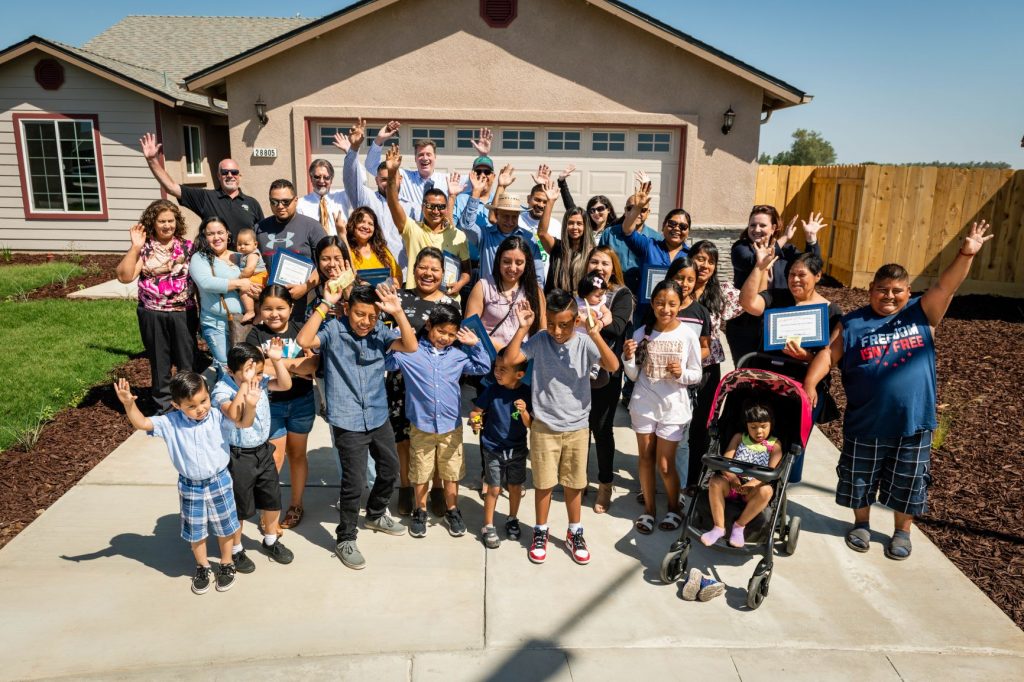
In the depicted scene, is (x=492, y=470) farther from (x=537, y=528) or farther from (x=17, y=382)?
(x=17, y=382)

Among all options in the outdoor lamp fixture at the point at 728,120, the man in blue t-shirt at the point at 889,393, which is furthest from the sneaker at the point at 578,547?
the outdoor lamp fixture at the point at 728,120

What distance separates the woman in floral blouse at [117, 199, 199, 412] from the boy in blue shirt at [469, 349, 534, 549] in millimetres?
2939

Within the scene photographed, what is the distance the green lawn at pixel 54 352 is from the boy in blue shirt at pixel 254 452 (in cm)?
310

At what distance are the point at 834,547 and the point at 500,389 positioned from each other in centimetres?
245

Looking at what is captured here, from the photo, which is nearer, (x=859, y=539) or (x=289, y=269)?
(x=859, y=539)

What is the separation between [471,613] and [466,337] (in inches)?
64.4

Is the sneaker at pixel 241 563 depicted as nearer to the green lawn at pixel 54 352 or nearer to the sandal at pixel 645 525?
the sandal at pixel 645 525

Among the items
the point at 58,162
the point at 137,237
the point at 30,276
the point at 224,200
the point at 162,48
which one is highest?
the point at 162,48

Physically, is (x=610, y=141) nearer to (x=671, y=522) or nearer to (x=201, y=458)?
(x=671, y=522)

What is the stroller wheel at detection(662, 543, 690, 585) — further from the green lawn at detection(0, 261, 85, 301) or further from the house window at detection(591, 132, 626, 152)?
the green lawn at detection(0, 261, 85, 301)

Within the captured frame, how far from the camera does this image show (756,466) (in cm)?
412

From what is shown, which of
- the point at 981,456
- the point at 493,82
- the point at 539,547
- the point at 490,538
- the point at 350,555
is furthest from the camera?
the point at 493,82

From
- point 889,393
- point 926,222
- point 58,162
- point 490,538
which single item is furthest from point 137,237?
point 926,222

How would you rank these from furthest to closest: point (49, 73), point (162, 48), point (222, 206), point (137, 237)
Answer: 1. point (162, 48)
2. point (49, 73)
3. point (222, 206)
4. point (137, 237)
